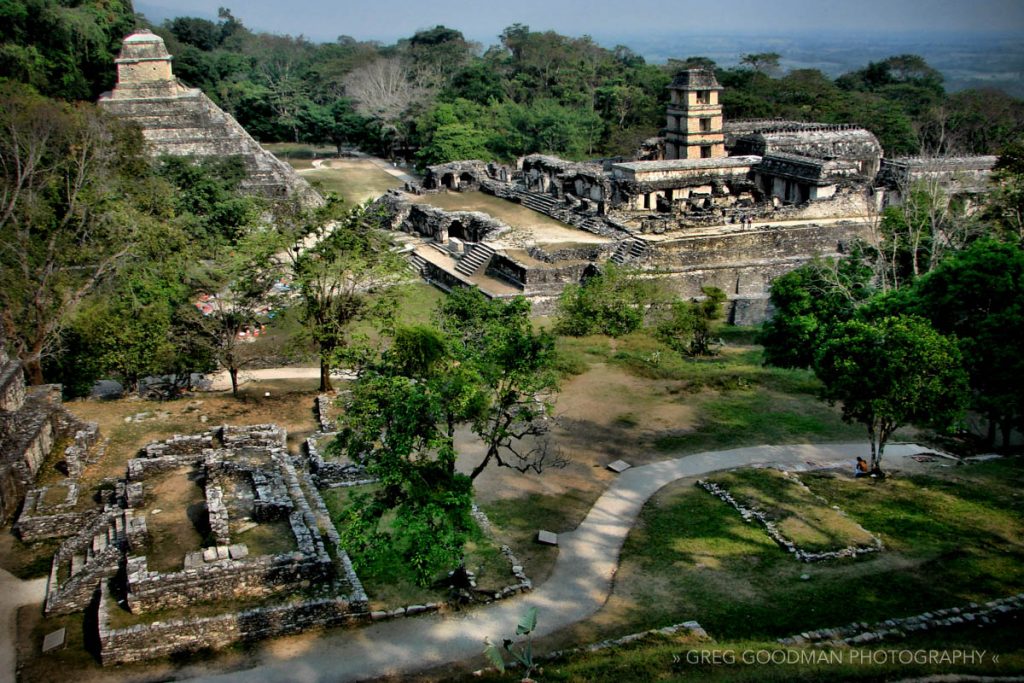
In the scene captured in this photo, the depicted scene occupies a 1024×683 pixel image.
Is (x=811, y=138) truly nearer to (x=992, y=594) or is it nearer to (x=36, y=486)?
(x=992, y=594)

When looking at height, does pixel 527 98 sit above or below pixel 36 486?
above

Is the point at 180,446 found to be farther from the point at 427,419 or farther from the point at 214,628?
the point at 427,419

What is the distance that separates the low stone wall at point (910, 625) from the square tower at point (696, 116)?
40764mm

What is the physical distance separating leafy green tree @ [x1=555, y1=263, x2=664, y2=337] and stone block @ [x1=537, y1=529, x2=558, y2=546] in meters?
14.4

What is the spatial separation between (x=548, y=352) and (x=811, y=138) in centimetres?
4141

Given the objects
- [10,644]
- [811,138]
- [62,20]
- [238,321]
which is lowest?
[10,644]

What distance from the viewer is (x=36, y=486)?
2061cm

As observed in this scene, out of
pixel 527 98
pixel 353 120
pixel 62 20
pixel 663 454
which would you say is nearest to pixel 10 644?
pixel 663 454

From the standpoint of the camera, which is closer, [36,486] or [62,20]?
[36,486]

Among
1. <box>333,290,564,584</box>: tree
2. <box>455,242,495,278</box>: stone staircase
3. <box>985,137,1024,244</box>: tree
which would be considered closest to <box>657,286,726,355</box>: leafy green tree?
<box>985,137,1024,244</box>: tree

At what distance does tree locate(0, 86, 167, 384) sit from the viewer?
26547 millimetres

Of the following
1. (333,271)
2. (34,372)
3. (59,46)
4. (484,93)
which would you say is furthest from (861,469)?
(484,93)

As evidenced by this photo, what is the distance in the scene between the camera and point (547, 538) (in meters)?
18.8

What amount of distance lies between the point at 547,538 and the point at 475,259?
902 inches
